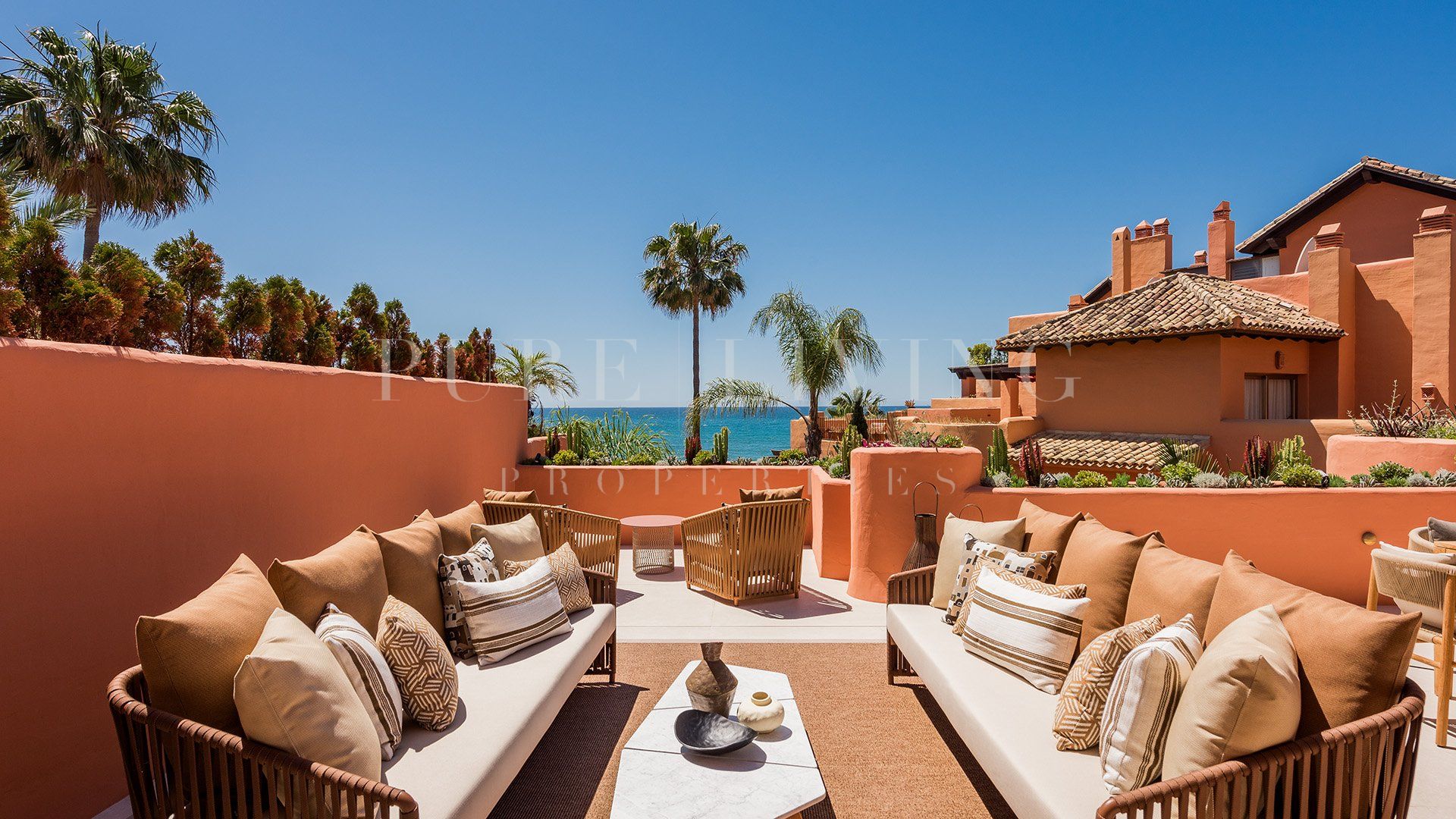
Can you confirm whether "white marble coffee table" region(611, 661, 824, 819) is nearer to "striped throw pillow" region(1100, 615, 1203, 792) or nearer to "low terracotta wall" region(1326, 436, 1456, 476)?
"striped throw pillow" region(1100, 615, 1203, 792)

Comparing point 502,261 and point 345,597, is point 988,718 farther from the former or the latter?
point 502,261

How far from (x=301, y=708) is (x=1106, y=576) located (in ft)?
11.2

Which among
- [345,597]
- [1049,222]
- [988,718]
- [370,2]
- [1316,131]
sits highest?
[1316,131]

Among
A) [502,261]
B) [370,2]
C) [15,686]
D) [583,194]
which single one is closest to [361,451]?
[15,686]

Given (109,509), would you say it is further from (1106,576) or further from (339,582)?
(1106,576)

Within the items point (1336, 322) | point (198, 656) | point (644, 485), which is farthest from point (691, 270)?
point (198, 656)

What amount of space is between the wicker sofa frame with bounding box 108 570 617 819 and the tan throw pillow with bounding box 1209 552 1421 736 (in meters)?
2.78

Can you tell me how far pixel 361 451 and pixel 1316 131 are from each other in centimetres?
2326

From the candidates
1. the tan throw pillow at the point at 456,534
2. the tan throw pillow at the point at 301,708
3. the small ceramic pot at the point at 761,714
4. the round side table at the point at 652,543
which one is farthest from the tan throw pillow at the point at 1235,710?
the round side table at the point at 652,543

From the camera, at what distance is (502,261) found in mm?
17484

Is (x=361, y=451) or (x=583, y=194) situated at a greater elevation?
(x=583, y=194)

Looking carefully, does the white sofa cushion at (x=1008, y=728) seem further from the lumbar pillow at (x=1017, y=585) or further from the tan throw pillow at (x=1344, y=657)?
the tan throw pillow at (x=1344, y=657)

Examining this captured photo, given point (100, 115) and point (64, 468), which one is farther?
point (100, 115)

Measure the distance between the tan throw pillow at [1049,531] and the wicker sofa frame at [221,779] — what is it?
3401 millimetres
